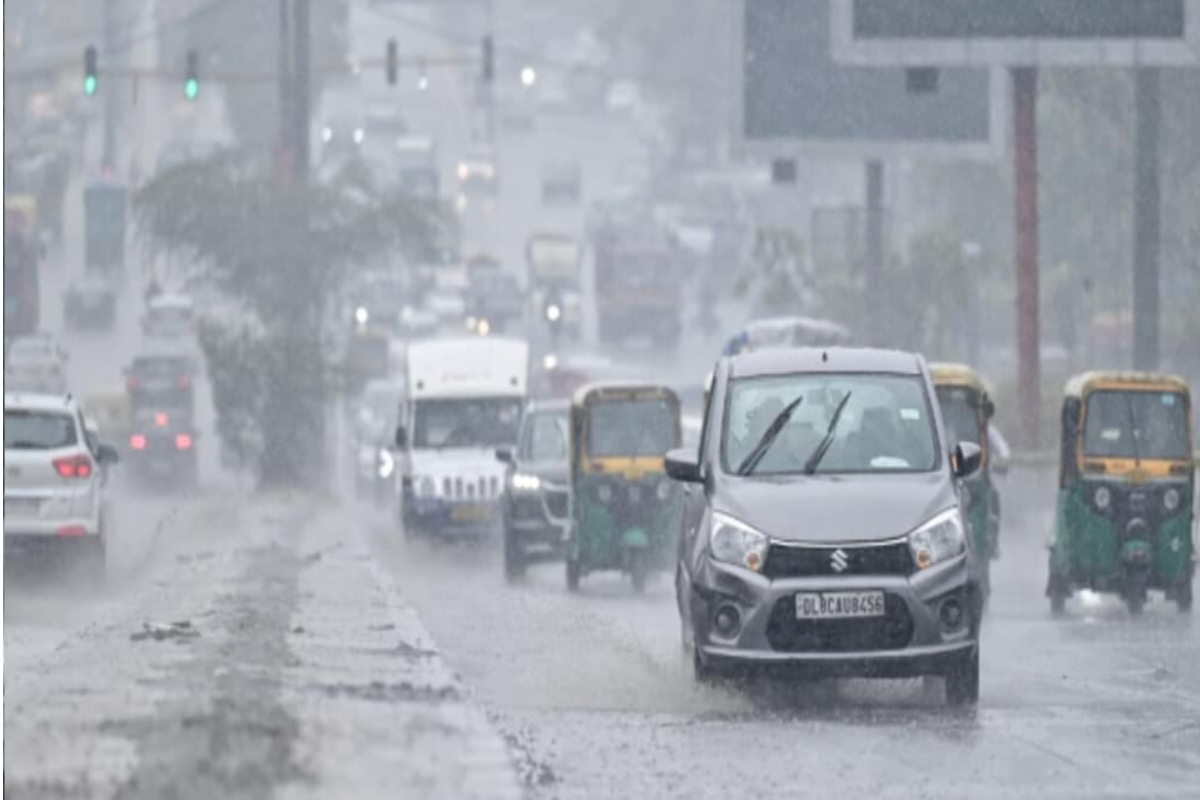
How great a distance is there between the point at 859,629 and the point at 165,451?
5034cm

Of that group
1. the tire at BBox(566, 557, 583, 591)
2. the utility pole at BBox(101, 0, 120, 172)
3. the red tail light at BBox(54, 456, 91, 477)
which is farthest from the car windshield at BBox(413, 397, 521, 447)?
the utility pole at BBox(101, 0, 120, 172)

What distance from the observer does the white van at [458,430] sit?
35.6 meters

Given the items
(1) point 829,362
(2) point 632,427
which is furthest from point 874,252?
(1) point 829,362

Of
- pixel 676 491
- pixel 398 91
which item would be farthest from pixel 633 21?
pixel 676 491

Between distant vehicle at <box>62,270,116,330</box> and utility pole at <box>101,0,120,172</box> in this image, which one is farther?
utility pole at <box>101,0,120,172</box>

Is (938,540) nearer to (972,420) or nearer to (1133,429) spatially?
(1133,429)

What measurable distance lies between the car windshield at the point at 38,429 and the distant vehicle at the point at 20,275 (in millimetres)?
44923

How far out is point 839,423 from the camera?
52.3 ft

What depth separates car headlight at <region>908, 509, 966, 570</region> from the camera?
14.9 m

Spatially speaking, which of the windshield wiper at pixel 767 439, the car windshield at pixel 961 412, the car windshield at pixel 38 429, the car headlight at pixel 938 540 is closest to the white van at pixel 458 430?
the car windshield at pixel 38 429

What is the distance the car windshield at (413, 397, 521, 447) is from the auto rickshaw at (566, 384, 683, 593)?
30.5 feet

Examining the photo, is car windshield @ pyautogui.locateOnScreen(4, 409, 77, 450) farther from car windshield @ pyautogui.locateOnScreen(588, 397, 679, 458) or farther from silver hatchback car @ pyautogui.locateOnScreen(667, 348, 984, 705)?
silver hatchback car @ pyautogui.locateOnScreen(667, 348, 984, 705)

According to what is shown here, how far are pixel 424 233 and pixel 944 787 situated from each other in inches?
1963

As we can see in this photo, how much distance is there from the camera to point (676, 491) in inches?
1080
